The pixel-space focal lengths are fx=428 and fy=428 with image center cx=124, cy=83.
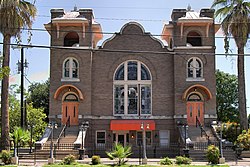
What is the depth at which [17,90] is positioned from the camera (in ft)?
197

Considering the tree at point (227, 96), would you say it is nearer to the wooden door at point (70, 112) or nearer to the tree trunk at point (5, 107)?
the wooden door at point (70, 112)

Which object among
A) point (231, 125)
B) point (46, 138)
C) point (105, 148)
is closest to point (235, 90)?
point (231, 125)

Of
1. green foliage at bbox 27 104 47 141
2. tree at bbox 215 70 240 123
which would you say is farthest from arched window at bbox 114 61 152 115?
tree at bbox 215 70 240 123

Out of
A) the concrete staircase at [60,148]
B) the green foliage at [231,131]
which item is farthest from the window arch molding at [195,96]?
the concrete staircase at [60,148]

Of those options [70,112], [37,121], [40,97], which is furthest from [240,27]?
[40,97]

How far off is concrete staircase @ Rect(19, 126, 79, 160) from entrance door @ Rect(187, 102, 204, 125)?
9.89m

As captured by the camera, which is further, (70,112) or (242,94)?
(70,112)

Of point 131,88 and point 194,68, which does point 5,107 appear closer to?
point 131,88

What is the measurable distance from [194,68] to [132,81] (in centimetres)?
562

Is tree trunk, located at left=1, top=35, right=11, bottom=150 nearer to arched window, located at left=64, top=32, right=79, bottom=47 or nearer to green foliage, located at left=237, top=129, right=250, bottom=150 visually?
arched window, located at left=64, top=32, right=79, bottom=47

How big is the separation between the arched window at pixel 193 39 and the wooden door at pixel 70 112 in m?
12.1

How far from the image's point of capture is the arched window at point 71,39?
4013 cm

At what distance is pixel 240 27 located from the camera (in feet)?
116

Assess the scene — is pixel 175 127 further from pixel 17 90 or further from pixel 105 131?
pixel 17 90
